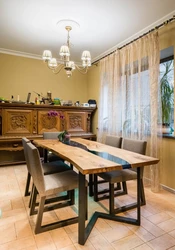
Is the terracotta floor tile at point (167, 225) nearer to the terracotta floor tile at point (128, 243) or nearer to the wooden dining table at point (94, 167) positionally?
the wooden dining table at point (94, 167)

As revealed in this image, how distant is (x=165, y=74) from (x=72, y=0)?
1794 millimetres

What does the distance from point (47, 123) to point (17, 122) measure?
2.16ft

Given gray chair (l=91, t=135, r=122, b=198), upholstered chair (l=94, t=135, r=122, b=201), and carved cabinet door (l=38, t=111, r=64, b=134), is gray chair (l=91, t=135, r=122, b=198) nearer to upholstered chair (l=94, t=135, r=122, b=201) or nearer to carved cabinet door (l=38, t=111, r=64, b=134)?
upholstered chair (l=94, t=135, r=122, b=201)

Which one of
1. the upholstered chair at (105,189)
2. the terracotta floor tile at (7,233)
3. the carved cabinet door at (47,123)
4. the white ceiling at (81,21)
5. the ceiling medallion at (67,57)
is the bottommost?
the terracotta floor tile at (7,233)

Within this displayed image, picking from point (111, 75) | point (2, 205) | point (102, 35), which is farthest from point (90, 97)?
point (2, 205)

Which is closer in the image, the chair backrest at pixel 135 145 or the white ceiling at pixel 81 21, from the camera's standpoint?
the chair backrest at pixel 135 145

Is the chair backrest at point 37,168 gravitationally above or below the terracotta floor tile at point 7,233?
above

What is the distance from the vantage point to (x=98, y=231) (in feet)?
5.61

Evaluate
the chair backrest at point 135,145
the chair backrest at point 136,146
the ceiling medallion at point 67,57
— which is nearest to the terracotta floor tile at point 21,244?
the chair backrest at point 136,146

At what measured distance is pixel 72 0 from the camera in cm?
224

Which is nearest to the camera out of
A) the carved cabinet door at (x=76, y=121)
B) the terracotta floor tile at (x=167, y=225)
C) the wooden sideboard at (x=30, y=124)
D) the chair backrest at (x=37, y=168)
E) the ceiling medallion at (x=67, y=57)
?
the chair backrest at (x=37, y=168)

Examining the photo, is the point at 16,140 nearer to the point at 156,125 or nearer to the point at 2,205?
the point at 2,205

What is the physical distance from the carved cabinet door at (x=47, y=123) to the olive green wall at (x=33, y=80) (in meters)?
0.67

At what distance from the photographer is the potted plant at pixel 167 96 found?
8.90ft
